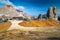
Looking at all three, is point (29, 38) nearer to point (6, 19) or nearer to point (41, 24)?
point (41, 24)

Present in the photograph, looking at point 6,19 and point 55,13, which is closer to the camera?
point 55,13

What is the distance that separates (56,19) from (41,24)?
2897 millimetres

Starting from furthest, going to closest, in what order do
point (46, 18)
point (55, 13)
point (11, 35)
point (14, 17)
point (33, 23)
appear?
point (14, 17) → point (46, 18) → point (55, 13) → point (33, 23) → point (11, 35)

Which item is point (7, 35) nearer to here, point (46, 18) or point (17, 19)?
point (46, 18)

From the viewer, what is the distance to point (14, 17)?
24.5 metres

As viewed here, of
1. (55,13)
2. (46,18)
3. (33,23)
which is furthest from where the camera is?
(46,18)

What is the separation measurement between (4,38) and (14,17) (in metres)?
12.1

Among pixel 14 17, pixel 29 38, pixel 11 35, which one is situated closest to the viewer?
pixel 29 38

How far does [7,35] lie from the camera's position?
523 inches

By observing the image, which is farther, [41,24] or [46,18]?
[46,18]

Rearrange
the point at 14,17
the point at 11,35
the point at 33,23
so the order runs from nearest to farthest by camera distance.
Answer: the point at 11,35 → the point at 33,23 → the point at 14,17

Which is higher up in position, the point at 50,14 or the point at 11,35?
the point at 50,14

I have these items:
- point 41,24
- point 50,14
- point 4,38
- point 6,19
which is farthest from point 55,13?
point 4,38

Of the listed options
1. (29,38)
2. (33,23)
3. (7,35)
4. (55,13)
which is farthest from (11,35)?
(55,13)
